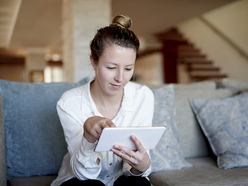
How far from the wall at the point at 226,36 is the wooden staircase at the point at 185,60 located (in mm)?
232

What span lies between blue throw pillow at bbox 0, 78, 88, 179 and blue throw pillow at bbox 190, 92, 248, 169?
0.95m

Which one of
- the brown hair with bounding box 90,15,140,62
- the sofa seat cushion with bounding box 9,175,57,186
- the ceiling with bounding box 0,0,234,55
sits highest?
the ceiling with bounding box 0,0,234,55

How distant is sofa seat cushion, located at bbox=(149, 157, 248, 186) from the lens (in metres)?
1.40

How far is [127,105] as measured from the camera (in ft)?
4.65

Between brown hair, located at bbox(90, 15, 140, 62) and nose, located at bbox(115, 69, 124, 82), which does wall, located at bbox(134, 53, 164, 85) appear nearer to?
brown hair, located at bbox(90, 15, 140, 62)

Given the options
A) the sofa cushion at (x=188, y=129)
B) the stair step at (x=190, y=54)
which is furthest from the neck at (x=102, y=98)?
the stair step at (x=190, y=54)

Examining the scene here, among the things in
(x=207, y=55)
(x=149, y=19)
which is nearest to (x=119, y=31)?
(x=149, y=19)

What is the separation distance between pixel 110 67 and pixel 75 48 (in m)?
3.33

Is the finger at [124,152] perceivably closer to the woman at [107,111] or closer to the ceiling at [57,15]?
the woman at [107,111]

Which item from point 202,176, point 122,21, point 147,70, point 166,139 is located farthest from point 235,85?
point 147,70

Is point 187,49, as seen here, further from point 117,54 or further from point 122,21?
point 117,54

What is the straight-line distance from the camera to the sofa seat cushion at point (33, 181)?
145 cm

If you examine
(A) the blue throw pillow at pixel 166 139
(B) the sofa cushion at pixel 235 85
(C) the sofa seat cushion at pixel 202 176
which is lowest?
(C) the sofa seat cushion at pixel 202 176

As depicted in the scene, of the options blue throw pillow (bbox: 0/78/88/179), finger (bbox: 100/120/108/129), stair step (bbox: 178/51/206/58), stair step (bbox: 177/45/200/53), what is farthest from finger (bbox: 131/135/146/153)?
stair step (bbox: 177/45/200/53)
